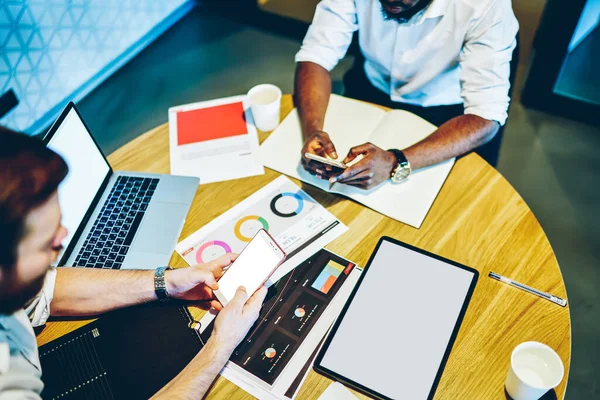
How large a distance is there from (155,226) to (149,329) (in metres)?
0.29

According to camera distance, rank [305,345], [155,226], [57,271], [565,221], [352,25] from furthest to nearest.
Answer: [565,221] < [352,25] < [155,226] < [57,271] < [305,345]

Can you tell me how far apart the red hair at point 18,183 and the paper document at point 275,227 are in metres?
0.41

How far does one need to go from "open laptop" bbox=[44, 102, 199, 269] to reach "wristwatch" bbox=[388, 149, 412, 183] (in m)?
0.55

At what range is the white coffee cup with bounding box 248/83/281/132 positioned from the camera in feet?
4.32

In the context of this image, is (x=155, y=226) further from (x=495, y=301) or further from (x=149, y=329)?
(x=495, y=301)

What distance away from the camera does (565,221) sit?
1.98 m

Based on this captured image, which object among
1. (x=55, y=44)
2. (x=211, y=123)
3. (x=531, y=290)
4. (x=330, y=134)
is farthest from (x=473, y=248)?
(x=55, y=44)

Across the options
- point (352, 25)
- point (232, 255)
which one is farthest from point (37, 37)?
point (232, 255)

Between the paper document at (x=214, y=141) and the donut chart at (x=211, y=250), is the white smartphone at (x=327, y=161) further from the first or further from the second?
the donut chart at (x=211, y=250)

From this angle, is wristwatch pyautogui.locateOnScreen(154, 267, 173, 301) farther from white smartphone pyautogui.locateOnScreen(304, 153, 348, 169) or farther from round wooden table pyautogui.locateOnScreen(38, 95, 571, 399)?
white smartphone pyautogui.locateOnScreen(304, 153, 348, 169)

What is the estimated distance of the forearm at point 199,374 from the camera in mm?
866

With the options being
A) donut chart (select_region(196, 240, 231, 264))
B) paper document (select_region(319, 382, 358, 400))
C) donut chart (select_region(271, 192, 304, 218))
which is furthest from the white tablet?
A: donut chart (select_region(196, 240, 231, 264))

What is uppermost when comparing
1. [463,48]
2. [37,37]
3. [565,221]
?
[463,48]

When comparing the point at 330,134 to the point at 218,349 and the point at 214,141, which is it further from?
the point at 218,349
